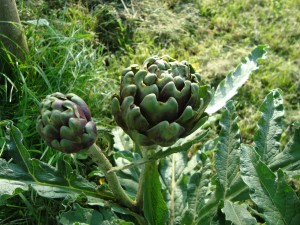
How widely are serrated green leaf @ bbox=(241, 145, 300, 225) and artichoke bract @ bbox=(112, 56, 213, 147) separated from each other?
15 cm

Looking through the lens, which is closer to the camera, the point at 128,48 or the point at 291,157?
the point at 291,157

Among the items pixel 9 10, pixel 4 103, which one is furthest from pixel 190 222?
pixel 9 10

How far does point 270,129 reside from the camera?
1.19m

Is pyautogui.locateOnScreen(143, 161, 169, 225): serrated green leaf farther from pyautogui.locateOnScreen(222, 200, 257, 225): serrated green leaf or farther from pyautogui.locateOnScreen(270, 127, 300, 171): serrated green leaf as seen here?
pyautogui.locateOnScreen(270, 127, 300, 171): serrated green leaf

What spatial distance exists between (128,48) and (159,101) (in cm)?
119

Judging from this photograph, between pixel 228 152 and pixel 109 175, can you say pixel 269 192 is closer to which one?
pixel 228 152

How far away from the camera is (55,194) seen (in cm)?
116

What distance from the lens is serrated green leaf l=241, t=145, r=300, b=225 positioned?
988 millimetres

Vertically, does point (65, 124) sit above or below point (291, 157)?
above

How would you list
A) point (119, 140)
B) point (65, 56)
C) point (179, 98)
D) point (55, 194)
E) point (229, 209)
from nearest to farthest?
1. point (179, 98)
2. point (229, 209)
3. point (55, 194)
4. point (119, 140)
5. point (65, 56)

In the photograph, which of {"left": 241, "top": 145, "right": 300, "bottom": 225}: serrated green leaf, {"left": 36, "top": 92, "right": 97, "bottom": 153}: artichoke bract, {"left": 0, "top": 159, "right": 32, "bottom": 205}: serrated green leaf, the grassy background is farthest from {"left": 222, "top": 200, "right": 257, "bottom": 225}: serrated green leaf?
the grassy background

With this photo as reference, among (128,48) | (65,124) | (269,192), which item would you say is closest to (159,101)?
(65,124)

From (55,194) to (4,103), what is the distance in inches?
24.9

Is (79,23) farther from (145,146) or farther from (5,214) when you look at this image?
(145,146)
